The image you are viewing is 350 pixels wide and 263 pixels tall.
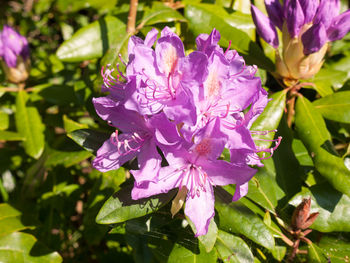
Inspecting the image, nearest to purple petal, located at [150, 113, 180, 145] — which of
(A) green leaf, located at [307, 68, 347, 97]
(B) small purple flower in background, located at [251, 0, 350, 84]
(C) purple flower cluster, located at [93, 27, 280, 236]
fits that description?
(C) purple flower cluster, located at [93, 27, 280, 236]

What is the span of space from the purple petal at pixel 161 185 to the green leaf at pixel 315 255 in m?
0.65

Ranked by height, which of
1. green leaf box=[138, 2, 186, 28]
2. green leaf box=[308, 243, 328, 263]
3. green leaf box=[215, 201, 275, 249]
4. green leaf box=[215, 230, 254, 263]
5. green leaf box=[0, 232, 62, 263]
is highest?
green leaf box=[138, 2, 186, 28]

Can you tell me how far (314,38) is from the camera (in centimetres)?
129

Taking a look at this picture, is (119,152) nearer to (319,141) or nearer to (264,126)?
(264,126)

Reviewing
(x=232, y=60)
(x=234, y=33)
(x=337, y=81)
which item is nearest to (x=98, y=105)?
(x=232, y=60)

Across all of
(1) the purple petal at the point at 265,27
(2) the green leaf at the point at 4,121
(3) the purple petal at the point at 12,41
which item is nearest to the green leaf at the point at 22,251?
(2) the green leaf at the point at 4,121

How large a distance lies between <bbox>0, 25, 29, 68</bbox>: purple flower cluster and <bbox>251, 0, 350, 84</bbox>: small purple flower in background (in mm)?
1268

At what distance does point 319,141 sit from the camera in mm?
1361

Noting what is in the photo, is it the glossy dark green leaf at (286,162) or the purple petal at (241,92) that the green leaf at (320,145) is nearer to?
the glossy dark green leaf at (286,162)

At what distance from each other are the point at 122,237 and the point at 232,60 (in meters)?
1.22

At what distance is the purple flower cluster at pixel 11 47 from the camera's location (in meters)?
1.91

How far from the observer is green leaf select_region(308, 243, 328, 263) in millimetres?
1322

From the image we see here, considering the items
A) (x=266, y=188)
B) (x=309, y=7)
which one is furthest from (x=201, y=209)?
(x=309, y=7)

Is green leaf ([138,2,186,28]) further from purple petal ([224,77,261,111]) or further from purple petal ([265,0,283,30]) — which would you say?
purple petal ([224,77,261,111])
